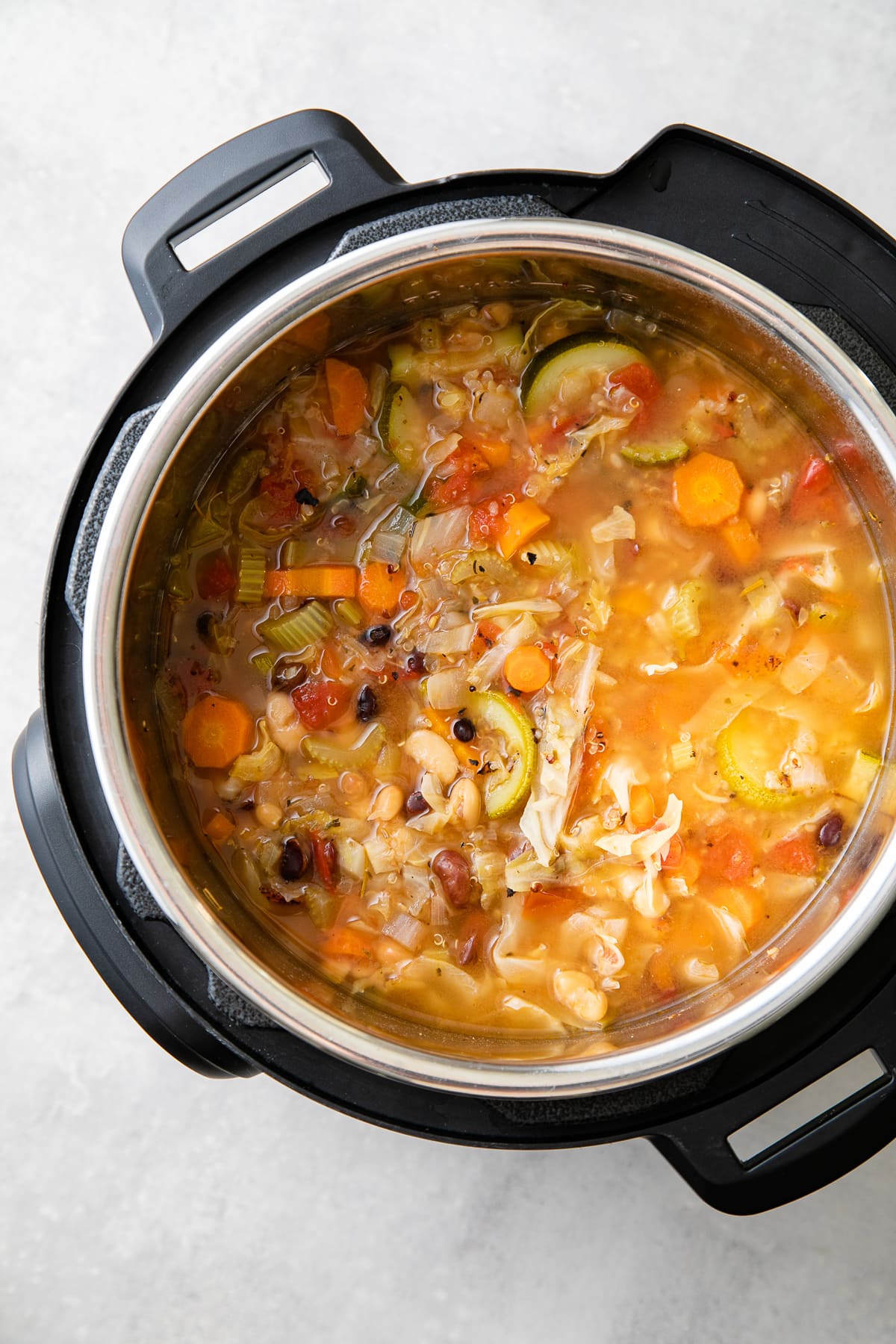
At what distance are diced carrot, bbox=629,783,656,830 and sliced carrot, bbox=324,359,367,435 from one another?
1.03m

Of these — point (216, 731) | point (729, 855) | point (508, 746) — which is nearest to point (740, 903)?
point (729, 855)

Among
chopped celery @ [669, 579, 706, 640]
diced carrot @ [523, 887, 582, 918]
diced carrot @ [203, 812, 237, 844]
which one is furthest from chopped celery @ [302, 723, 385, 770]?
chopped celery @ [669, 579, 706, 640]

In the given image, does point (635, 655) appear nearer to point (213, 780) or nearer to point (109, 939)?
point (213, 780)

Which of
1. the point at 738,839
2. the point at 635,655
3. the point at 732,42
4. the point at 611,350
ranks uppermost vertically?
the point at 732,42

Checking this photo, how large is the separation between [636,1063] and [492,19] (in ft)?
8.33

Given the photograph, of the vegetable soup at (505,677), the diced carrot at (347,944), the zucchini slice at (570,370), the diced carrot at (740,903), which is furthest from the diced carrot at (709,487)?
the diced carrot at (347,944)

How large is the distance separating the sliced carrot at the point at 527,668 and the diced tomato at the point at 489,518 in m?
0.26

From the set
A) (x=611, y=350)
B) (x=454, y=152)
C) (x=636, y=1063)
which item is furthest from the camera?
(x=454, y=152)

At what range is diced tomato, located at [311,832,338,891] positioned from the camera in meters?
2.35

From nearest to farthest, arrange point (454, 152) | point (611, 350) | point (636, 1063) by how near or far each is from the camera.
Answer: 1. point (636, 1063)
2. point (611, 350)
3. point (454, 152)

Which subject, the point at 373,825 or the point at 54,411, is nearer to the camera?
the point at 373,825

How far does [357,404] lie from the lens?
92.8 inches

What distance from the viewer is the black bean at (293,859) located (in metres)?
2.31

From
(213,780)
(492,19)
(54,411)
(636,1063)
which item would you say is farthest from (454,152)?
(636,1063)
